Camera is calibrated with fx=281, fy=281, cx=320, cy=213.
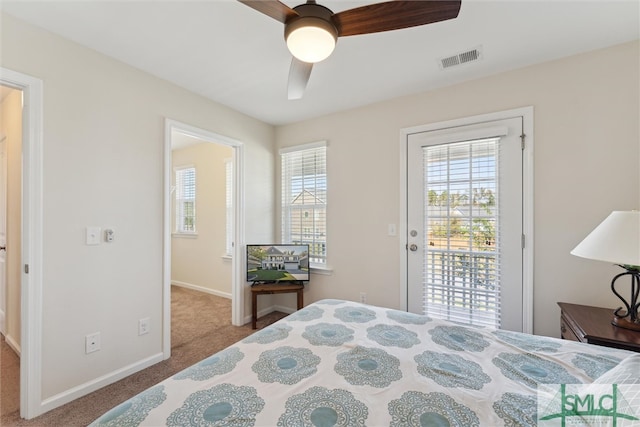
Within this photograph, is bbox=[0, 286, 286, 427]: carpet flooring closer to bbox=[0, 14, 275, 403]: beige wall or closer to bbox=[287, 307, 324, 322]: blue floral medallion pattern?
bbox=[0, 14, 275, 403]: beige wall

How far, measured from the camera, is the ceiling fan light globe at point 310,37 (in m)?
1.25

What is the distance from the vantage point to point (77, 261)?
1.96 metres

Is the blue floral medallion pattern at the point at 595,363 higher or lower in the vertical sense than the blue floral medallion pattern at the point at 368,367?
higher

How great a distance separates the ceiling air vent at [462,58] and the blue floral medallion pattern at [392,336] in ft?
6.47

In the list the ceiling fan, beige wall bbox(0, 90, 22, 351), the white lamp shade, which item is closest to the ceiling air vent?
the ceiling fan

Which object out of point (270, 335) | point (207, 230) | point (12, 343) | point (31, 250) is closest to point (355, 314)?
point (270, 335)

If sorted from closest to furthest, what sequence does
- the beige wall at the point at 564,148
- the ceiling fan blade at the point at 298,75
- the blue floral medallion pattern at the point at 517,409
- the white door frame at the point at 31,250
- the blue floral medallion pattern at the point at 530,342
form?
the blue floral medallion pattern at the point at 517,409
the blue floral medallion pattern at the point at 530,342
the ceiling fan blade at the point at 298,75
the white door frame at the point at 31,250
the beige wall at the point at 564,148

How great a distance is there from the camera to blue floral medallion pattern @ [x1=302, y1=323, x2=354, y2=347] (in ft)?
4.54

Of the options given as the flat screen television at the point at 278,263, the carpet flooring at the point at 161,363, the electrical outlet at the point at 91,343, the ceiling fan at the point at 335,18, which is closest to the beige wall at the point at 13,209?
the carpet flooring at the point at 161,363

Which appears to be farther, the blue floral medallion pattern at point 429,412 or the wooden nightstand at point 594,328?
the wooden nightstand at point 594,328

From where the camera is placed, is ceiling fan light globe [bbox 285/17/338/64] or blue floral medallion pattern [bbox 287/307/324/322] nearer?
ceiling fan light globe [bbox 285/17/338/64]

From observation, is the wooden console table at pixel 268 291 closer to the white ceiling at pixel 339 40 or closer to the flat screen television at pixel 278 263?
the flat screen television at pixel 278 263

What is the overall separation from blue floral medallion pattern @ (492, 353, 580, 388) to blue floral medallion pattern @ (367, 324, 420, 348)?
359 mm

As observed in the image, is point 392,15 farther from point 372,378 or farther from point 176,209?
point 176,209
